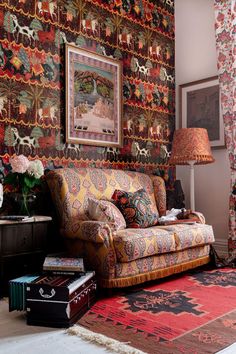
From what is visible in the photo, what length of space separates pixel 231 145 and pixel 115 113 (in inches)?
50.6

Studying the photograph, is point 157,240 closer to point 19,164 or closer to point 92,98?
point 19,164

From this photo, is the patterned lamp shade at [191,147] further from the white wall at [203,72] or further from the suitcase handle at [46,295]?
the suitcase handle at [46,295]

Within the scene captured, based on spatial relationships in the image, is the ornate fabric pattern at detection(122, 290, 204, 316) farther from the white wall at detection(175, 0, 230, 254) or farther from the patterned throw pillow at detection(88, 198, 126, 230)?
the white wall at detection(175, 0, 230, 254)

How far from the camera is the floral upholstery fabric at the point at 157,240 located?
9.18 feet

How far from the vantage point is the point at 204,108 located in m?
4.64

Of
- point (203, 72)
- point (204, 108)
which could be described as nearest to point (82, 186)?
point (204, 108)

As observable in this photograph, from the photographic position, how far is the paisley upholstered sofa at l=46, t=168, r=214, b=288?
279 centimetres

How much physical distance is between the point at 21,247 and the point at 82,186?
81cm

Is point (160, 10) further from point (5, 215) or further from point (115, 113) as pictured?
point (5, 215)

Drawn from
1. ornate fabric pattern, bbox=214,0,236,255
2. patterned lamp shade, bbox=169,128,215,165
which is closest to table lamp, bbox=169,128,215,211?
patterned lamp shade, bbox=169,128,215,165

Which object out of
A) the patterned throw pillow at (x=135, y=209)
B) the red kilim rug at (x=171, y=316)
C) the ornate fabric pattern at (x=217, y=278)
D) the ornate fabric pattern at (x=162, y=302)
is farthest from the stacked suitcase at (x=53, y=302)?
the ornate fabric pattern at (x=217, y=278)

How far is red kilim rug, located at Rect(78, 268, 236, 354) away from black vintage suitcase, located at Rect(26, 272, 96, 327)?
0.12 m

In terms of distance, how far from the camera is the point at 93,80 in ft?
13.0

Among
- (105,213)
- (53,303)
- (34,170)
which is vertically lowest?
(53,303)
